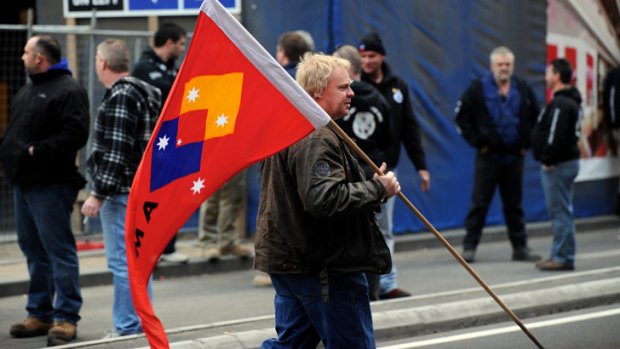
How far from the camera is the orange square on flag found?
5516 mm

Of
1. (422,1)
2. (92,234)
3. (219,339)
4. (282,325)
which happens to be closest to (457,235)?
(422,1)

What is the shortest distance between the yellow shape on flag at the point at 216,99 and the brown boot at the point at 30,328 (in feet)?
10.7

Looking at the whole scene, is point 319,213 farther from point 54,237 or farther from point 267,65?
point 54,237

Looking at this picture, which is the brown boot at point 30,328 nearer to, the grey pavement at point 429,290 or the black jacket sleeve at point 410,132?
the grey pavement at point 429,290

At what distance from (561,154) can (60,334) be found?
17.5 ft

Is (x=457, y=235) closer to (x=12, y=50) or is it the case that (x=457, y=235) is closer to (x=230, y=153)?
(x=12, y=50)

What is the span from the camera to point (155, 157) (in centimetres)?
558

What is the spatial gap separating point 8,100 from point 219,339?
6.31 metres

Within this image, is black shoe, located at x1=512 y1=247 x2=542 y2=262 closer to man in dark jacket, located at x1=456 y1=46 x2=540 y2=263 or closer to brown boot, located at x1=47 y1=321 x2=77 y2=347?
man in dark jacket, located at x1=456 y1=46 x2=540 y2=263

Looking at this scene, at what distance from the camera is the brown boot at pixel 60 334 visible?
7.92 meters

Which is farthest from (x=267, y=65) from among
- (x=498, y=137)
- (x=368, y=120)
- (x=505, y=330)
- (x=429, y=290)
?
(x=498, y=137)

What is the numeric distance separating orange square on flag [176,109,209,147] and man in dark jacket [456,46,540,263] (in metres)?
6.88

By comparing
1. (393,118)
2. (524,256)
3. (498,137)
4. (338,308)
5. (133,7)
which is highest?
(133,7)

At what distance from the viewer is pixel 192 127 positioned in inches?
218
